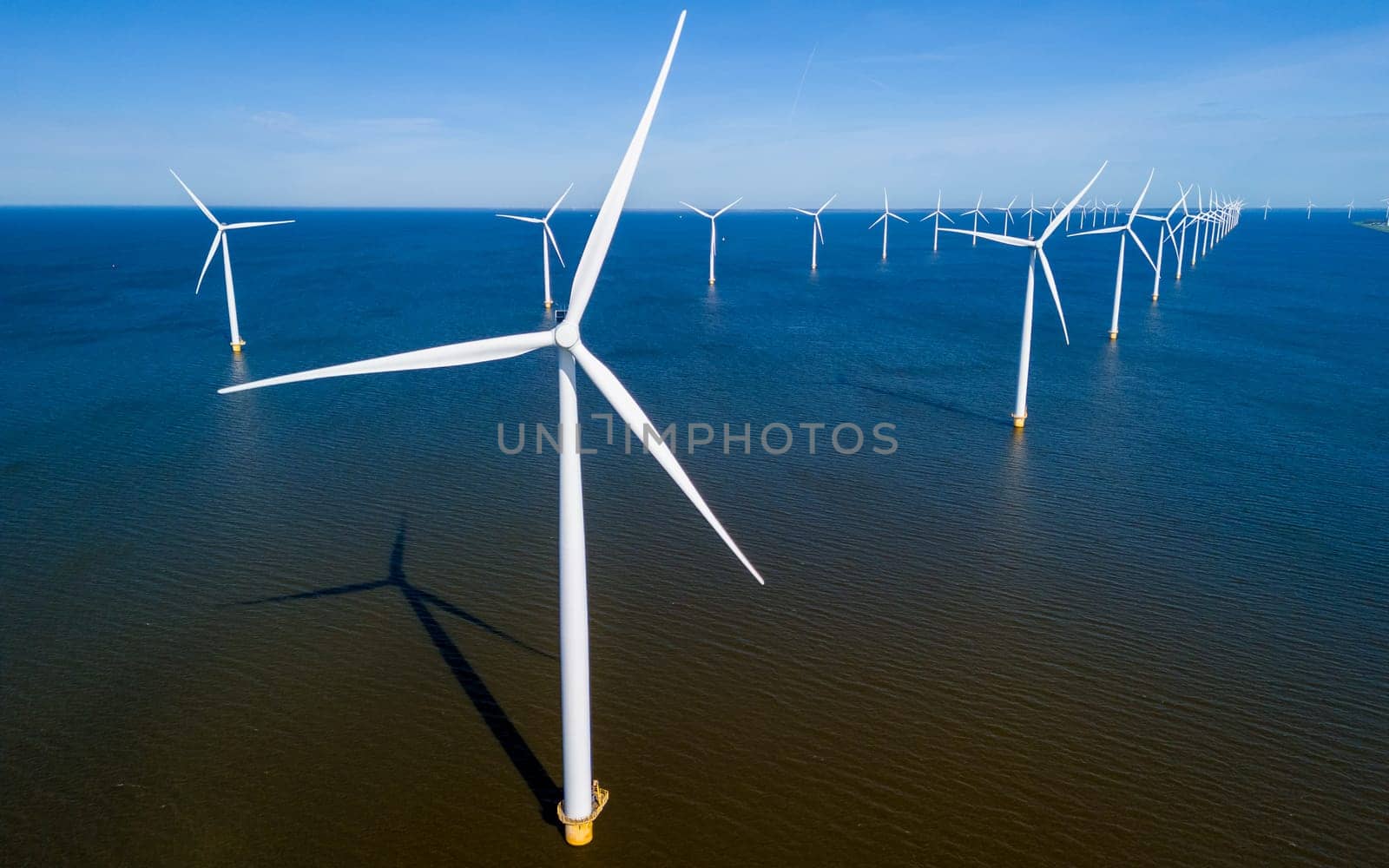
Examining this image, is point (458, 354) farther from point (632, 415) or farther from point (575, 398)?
point (632, 415)

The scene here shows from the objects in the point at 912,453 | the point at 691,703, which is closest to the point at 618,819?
the point at 691,703

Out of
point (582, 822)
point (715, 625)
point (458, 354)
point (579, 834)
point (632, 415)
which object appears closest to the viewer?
point (632, 415)

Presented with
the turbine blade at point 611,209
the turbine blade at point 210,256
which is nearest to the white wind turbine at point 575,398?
the turbine blade at point 611,209

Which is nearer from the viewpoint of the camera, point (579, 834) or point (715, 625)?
point (579, 834)

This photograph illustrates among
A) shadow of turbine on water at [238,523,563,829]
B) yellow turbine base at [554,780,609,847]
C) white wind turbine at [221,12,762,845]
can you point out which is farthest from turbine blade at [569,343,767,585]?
shadow of turbine on water at [238,523,563,829]

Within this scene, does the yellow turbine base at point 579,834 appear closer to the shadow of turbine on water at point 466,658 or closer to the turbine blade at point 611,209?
the shadow of turbine on water at point 466,658

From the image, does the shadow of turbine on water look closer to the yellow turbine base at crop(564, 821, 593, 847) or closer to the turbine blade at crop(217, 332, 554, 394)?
the yellow turbine base at crop(564, 821, 593, 847)

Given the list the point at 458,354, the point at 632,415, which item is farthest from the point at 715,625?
the point at 458,354

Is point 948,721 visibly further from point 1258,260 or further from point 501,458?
point 1258,260
